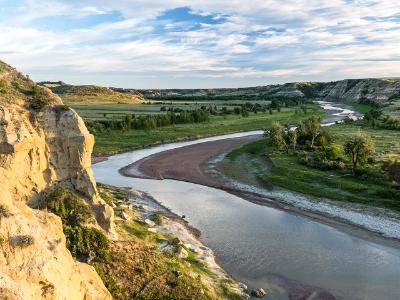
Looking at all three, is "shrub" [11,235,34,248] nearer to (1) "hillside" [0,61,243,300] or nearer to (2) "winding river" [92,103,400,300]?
(1) "hillside" [0,61,243,300]

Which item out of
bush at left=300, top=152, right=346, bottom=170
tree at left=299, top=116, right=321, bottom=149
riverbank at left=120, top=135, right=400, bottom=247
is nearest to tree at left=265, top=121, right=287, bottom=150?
tree at left=299, top=116, right=321, bottom=149

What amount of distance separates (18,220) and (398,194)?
139ft

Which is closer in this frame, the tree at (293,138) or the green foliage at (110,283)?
the green foliage at (110,283)

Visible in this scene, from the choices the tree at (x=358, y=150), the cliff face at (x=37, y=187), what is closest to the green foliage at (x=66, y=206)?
the cliff face at (x=37, y=187)

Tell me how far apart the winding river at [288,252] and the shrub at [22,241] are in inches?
706

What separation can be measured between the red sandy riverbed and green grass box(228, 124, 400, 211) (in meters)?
7.26

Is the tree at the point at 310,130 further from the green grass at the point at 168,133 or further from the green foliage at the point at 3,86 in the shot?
the green foliage at the point at 3,86

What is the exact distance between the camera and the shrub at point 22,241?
14.6m

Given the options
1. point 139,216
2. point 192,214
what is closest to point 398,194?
point 192,214

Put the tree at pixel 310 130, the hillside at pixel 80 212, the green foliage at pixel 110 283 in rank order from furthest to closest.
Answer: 1. the tree at pixel 310 130
2. the hillside at pixel 80 212
3. the green foliage at pixel 110 283

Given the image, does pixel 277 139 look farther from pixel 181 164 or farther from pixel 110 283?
pixel 110 283

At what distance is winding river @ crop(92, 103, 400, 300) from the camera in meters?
29.7

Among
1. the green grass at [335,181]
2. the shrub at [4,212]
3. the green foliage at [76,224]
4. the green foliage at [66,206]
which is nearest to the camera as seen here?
the shrub at [4,212]

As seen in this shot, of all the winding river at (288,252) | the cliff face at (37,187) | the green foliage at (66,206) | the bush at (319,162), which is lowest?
the winding river at (288,252)
